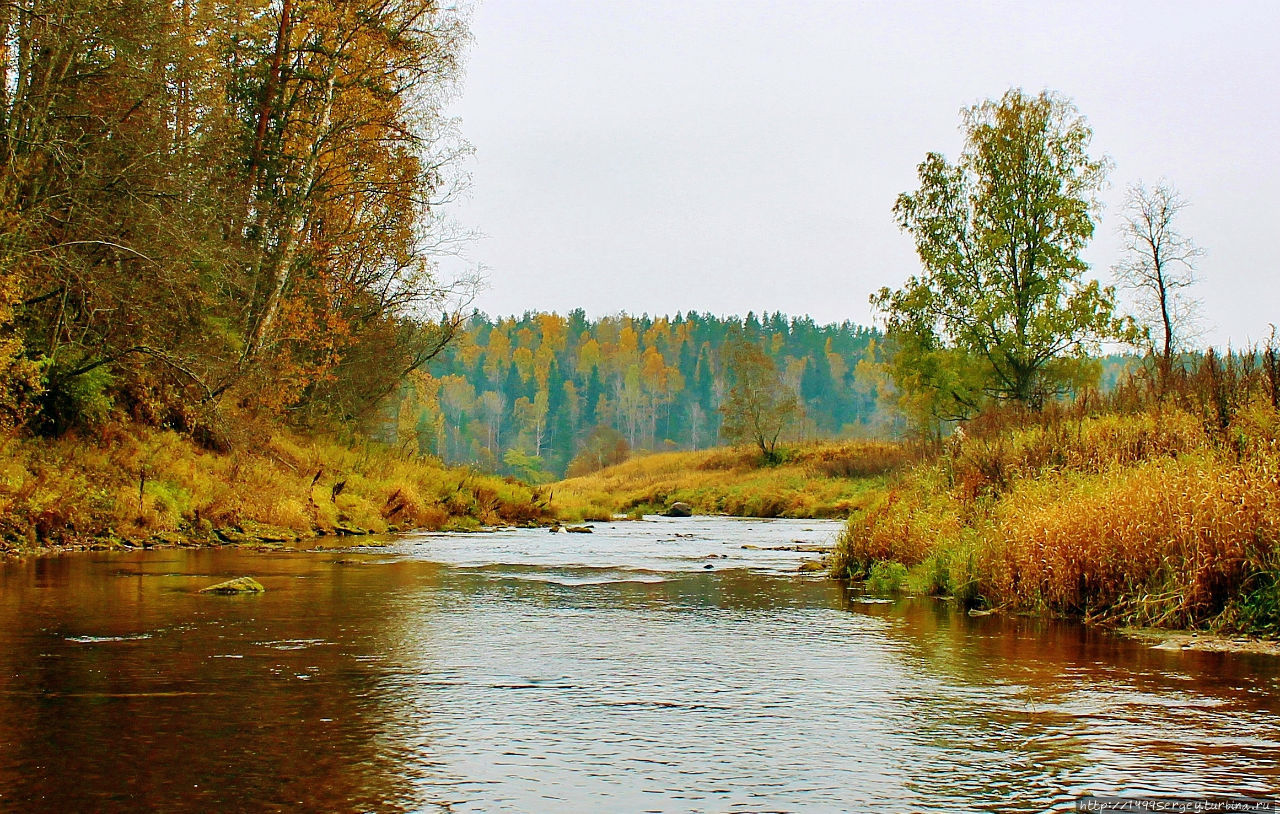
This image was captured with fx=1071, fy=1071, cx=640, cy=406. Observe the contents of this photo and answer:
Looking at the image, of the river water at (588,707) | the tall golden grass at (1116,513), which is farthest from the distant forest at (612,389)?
the river water at (588,707)

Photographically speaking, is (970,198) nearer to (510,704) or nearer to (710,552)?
(710,552)

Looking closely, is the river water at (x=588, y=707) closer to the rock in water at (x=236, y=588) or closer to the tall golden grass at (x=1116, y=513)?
the rock in water at (x=236, y=588)

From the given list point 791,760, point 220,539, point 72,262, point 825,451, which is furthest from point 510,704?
point 825,451

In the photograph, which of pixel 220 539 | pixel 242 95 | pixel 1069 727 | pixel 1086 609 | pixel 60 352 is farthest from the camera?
pixel 242 95

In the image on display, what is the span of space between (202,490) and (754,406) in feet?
173

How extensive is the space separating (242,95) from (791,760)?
22.8m

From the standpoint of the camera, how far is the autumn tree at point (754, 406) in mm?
68562

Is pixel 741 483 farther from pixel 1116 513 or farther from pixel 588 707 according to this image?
pixel 588 707

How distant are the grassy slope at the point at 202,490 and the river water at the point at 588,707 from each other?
500cm

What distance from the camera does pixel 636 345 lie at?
152250mm

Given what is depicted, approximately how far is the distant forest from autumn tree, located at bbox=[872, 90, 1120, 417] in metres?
77.9

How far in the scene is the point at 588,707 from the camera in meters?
5.77

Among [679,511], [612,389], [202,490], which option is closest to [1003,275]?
[679,511]

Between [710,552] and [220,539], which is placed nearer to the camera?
[220,539]
